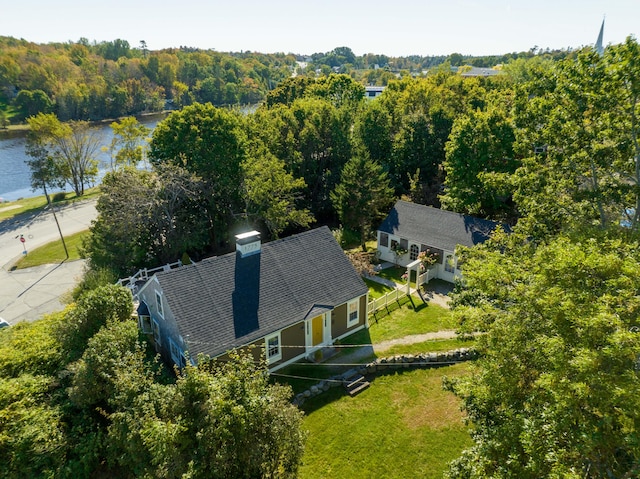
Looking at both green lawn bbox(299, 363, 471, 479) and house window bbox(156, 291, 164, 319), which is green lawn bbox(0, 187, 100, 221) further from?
green lawn bbox(299, 363, 471, 479)

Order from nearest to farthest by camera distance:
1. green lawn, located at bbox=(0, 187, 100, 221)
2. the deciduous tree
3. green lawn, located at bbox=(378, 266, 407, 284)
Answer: green lawn, located at bbox=(378, 266, 407, 284) → the deciduous tree → green lawn, located at bbox=(0, 187, 100, 221)

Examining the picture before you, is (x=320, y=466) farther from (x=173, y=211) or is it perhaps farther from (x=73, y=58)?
(x=73, y=58)

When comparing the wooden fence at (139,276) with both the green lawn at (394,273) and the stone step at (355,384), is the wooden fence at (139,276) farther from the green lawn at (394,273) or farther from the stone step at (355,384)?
the stone step at (355,384)

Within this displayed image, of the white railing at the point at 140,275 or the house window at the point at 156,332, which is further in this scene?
the white railing at the point at 140,275

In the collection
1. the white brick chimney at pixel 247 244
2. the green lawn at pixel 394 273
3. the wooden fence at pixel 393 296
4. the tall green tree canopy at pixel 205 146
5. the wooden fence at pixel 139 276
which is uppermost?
the tall green tree canopy at pixel 205 146

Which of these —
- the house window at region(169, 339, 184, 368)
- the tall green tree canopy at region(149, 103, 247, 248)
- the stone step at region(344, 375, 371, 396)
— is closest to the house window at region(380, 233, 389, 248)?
the tall green tree canopy at region(149, 103, 247, 248)

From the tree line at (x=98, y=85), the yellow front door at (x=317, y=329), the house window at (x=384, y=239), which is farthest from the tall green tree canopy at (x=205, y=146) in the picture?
the tree line at (x=98, y=85)

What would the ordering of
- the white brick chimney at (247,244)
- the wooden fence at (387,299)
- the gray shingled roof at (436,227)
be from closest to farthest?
1. the white brick chimney at (247,244)
2. the wooden fence at (387,299)
3. the gray shingled roof at (436,227)
